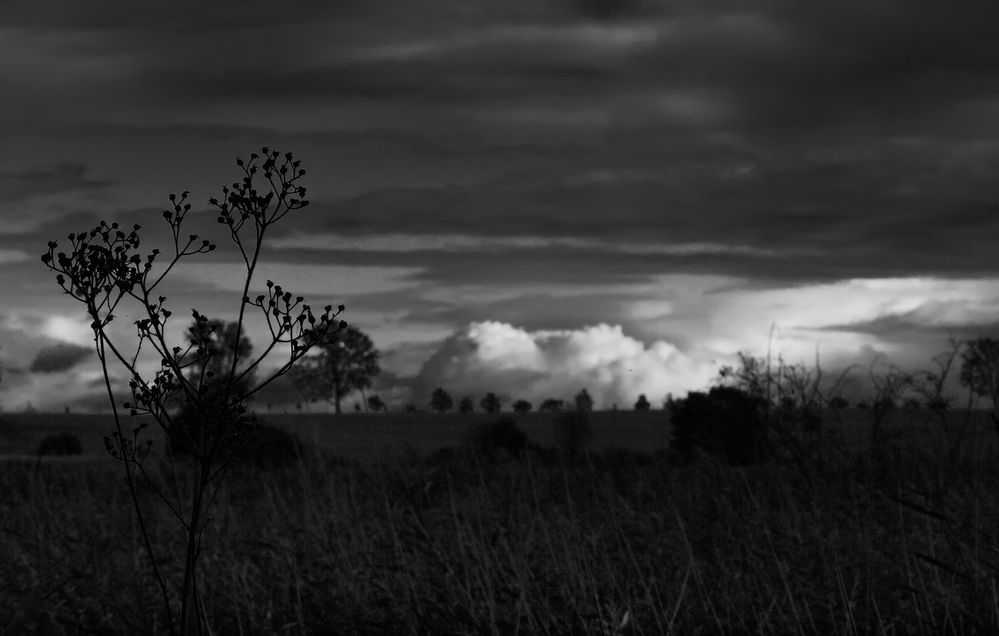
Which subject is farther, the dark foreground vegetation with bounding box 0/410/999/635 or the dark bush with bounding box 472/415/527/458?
the dark bush with bounding box 472/415/527/458

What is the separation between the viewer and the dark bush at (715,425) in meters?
15.9

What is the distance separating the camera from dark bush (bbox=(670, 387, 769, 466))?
625 inches

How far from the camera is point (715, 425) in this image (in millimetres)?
16484

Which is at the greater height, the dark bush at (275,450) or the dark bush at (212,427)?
the dark bush at (212,427)

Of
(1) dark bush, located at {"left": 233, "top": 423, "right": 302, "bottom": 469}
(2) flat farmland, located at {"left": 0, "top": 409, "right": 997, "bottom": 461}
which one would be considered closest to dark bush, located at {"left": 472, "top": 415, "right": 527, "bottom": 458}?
(1) dark bush, located at {"left": 233, "top": 423, "right": 302, "bottom": 469}

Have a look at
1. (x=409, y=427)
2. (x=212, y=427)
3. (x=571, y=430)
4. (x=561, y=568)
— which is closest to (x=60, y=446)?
(x=571, y=430)

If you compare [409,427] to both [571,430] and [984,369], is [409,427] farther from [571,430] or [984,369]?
[984,369]

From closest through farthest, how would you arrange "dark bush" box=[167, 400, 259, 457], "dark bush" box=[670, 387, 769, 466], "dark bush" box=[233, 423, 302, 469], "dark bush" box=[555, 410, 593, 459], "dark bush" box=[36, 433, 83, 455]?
"dark bush" box=[167, 400, 259, 457] < "dark bush" box=[233, 423, 302, 469] < "dark bush" box=[670, 387, 769, 466] < "dark bush" box=[555, 410, 593, 459] < "dark bush" box=[36, 433, 83, 455]

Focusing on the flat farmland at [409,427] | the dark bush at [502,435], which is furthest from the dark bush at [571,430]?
the flat farmland at [409,427]

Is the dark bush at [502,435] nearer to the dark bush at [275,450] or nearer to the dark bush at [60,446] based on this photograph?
the dark bush at [275,450]

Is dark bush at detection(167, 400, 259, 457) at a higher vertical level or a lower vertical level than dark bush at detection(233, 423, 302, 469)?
higher

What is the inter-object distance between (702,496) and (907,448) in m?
2.57

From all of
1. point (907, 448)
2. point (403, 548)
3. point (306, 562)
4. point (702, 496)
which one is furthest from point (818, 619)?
point (907, 448)

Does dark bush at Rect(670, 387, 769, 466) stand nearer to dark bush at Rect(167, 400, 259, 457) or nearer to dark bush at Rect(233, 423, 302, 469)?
dark bush at Rect(233, 423, 302, 469)
